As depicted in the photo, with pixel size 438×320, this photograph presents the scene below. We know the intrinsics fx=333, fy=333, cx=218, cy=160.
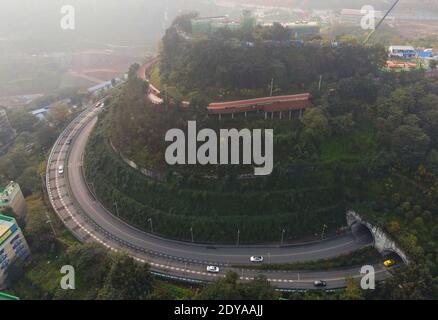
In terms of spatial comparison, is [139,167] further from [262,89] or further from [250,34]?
[250,34]

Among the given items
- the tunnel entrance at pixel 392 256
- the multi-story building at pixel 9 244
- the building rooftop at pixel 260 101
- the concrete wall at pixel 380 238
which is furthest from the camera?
the building rooftop at pixel 260 101

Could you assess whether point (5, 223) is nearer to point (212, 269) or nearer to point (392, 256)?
point (212, 269)

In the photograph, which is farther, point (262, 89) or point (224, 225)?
point (262, 89)

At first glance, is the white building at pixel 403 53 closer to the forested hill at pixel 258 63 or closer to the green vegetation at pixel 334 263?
the forested hill at pixel 258 63

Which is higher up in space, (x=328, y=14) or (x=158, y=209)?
(x=328, y=14)

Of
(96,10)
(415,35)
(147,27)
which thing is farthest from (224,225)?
(96,10)

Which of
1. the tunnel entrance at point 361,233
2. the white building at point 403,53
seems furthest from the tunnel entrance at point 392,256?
the white building at point 403,53

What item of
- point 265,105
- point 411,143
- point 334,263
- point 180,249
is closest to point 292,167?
point 265,105
